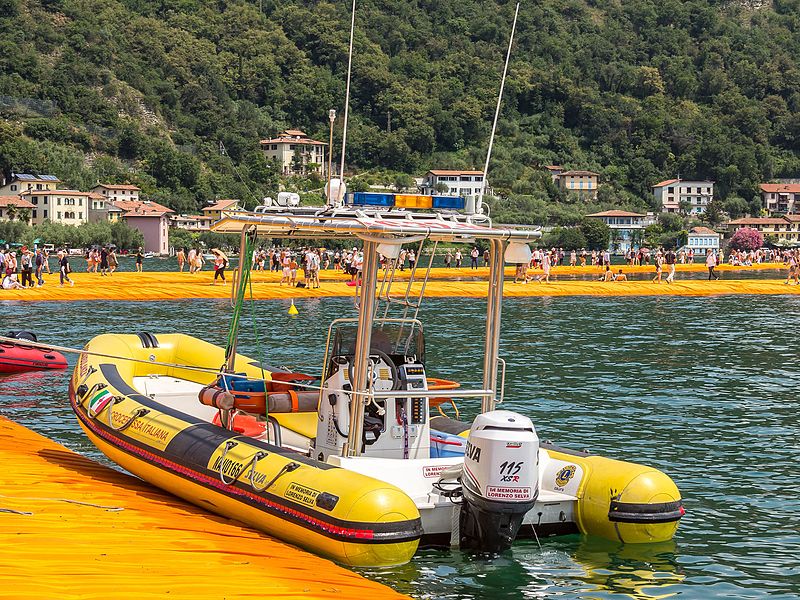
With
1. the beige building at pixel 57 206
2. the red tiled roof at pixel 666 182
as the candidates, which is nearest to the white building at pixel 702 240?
the red tiled roof at pixel 666 182

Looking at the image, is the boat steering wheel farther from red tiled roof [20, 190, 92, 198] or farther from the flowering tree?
the flowering tree

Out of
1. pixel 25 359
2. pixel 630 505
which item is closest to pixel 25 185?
pixel 25 359

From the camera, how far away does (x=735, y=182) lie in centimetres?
18188

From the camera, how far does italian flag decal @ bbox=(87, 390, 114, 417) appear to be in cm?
1283

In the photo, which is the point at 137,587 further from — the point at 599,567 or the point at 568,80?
the point at 568,80

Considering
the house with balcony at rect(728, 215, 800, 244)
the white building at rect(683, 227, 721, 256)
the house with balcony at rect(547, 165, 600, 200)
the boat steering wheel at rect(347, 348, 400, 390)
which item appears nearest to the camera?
the boat steering wheel at rect(347, 348, 400, 390)

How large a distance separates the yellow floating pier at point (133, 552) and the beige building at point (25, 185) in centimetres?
12750

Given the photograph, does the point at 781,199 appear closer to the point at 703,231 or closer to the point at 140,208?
the point at 703,231

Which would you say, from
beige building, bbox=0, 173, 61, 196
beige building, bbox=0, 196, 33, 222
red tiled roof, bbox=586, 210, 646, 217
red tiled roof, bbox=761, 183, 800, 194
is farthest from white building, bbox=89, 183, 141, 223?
red tiled roof, bbox=761, 183, 800, 194

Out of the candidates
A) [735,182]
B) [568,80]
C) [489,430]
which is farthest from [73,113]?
[489,430]

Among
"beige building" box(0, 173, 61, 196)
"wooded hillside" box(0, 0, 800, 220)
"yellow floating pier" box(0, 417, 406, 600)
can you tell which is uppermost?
"wooded hillside" box(0, 0, 800, 220)

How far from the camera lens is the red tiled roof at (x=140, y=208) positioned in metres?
130

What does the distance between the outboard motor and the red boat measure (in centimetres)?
1322

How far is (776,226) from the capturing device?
164 meters
